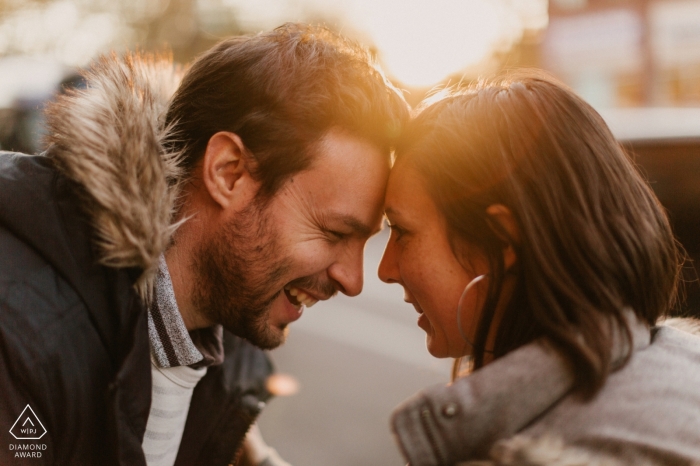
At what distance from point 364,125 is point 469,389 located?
1.22 meters

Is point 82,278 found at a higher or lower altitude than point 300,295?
higher

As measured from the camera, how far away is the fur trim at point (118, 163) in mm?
1843

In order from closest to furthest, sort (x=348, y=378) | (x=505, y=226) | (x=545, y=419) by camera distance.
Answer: (x=545, y=419) → (x=505, y=226) → (x=348, y=378)

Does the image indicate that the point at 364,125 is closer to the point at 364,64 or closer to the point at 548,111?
the point at 364,64

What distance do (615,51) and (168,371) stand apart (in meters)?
14.8

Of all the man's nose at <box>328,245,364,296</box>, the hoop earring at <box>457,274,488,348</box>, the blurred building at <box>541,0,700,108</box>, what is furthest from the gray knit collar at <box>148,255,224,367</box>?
the blurred building at <box>541,0,700,108</box>

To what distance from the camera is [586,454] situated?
51.1 inches

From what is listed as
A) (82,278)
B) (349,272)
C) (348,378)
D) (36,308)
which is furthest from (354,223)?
(348,378)

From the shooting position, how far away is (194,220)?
2.34m

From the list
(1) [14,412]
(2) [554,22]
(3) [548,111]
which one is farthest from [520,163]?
(2) [554,22]

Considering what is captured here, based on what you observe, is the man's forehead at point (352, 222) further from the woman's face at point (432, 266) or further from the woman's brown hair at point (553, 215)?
the woman's brown hair at point (553, 215)

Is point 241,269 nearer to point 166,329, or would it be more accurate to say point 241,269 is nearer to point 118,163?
point 166,329

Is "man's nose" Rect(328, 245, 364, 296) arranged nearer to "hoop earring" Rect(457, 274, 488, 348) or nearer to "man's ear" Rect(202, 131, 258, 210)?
"man's ear" Rect(202, 131, 258, 210)

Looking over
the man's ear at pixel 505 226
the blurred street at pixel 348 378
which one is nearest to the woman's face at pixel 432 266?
the man's ear at pixel 505 226
